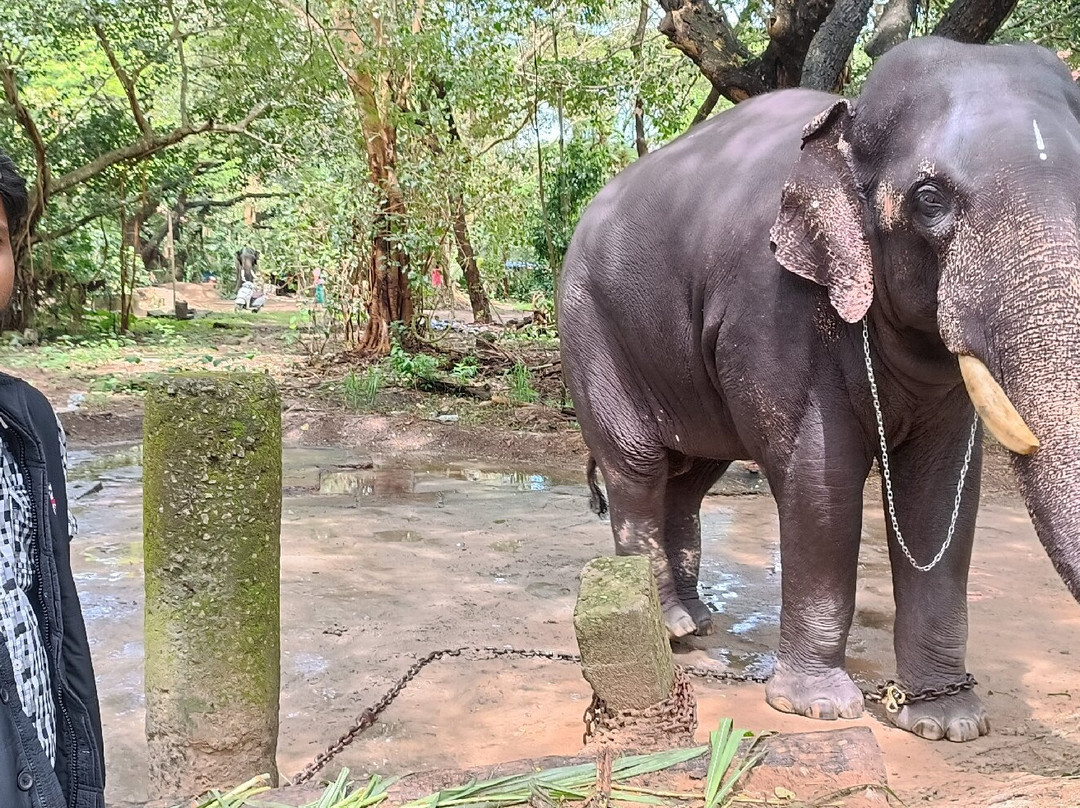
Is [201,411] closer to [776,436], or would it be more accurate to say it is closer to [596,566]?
[596,566]

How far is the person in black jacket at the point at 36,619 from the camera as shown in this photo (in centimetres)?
161

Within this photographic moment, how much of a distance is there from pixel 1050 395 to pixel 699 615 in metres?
2.35

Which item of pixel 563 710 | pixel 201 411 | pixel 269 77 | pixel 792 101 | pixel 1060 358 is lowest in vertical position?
pixel 563 710

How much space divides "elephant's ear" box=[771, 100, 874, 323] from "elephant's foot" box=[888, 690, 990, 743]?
1.33 meters

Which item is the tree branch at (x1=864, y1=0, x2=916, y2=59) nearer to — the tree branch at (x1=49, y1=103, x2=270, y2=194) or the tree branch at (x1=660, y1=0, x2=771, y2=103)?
the tree branch at (x1=660, y1=0, x2=771, y2=103)

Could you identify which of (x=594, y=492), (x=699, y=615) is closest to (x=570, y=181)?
(x=594, y=492)

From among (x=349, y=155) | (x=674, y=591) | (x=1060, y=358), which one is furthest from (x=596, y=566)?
(x=349, y=155)

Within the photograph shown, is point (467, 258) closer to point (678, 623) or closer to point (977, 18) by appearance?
point (977, 18)

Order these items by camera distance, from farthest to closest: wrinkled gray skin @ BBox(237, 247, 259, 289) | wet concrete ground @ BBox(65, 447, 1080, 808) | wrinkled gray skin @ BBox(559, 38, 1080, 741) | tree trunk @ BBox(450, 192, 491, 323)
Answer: wrinkled gray skin @ BBox(237, 247, 259, 289), tree trunk @ BBox(450, 192, 491, 323), wet concrete ground @ BBox(65, 447, 1080, 808), wrinkled gray skin @ BBox(559, 38, 1080, 741)

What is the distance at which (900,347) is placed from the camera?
3320mm

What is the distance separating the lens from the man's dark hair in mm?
1688

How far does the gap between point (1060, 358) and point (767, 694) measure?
1657 mm

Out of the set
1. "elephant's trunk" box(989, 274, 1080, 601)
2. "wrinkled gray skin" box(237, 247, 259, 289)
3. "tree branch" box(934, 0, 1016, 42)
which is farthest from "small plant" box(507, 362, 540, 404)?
"wrinkled gray skin" box(237, 247, 259, 289)

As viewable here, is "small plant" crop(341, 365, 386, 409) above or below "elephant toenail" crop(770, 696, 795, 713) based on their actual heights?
above
